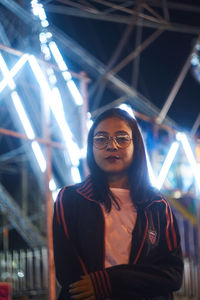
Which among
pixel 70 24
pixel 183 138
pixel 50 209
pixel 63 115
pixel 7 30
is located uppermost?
pixel 70 24

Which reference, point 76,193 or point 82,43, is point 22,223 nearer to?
point 82,43

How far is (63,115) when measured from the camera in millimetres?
6684

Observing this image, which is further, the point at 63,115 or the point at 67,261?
the point at 63,115

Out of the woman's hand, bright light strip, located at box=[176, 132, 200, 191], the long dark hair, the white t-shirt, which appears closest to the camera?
the woman's hand

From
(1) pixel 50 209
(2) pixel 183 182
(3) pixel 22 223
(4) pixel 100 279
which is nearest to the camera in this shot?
(4) pixel 100 279

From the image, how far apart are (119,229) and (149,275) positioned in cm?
19

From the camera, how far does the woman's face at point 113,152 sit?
1739mm

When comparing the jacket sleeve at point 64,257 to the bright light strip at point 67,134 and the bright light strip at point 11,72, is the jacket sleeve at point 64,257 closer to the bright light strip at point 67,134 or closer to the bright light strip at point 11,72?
the bright light strip at point 11,72

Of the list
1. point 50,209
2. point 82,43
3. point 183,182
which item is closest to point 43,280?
point 50,209

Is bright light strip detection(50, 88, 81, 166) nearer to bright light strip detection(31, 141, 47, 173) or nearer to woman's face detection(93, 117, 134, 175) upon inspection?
bright light strip detection(31, 141, 47, 173)

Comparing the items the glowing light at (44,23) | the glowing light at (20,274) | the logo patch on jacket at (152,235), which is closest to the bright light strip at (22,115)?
the glowing light at (44,23)

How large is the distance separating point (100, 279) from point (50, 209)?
4.39 m

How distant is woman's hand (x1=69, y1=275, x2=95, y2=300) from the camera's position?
59.0 inches

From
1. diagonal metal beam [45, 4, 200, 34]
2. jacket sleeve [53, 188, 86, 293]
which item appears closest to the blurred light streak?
diagonal metal beam [45, 4, 200, 34]
